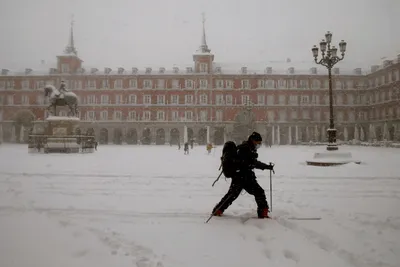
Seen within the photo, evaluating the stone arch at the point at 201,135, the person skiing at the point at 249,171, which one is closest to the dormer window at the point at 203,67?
the stone arch at the point at 201,135

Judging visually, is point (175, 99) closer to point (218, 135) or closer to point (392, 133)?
point (218, 135)

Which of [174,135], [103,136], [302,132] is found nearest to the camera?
[103,136]

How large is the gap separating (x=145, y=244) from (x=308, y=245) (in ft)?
5.93

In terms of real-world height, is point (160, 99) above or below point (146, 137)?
above

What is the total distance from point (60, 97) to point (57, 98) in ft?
0.62

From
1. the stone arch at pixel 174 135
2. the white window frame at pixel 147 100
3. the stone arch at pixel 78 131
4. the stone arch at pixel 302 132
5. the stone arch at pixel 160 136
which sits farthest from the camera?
the stone arch at pixel 174 135

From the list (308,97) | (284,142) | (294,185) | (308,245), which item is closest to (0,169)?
(308,245)

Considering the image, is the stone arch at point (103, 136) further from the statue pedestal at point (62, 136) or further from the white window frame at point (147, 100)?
the white window frame at point (147, 100)

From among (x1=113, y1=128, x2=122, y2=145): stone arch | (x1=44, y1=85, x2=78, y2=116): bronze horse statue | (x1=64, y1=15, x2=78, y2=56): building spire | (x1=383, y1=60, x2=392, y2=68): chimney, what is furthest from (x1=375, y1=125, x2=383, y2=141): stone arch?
(x1=113, y1=128, x2=122, y2=145): stone arch

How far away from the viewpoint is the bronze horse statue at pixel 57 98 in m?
14.0

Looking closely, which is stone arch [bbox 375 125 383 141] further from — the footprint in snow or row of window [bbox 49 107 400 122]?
the footprint in snow

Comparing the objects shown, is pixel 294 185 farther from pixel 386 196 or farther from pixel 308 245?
pixel 308 245

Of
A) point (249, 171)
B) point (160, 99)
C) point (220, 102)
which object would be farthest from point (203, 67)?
point (249, 171)

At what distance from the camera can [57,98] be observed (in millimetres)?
14406
